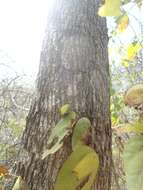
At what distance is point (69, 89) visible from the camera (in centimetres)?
123

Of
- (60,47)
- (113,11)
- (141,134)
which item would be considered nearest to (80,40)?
(60,47)

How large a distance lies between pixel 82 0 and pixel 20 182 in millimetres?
1042

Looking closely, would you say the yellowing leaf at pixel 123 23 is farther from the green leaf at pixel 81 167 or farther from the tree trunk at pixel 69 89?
the green leaf at pixel 81 167

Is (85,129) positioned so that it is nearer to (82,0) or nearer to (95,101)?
(95,101)

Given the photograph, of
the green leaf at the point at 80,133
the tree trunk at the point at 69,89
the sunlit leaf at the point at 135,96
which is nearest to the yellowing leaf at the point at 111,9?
the sunlit leaf at the point at 135,96

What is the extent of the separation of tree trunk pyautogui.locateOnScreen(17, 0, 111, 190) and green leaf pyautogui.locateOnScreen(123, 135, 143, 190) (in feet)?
2.43

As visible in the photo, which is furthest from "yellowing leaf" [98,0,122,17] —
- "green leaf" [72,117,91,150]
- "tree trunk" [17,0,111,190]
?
"tree trunk" [17,0,111,190]

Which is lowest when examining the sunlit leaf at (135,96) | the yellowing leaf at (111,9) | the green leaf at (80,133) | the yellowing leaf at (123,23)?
the green leaf at (80,133)

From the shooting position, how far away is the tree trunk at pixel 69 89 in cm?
114

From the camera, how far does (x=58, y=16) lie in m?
1.52

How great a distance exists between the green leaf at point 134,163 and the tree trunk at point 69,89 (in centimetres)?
74

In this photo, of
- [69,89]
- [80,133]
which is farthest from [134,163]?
[69,89]

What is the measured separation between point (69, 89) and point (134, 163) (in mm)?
928

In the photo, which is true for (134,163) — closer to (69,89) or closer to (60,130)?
(60,130)
